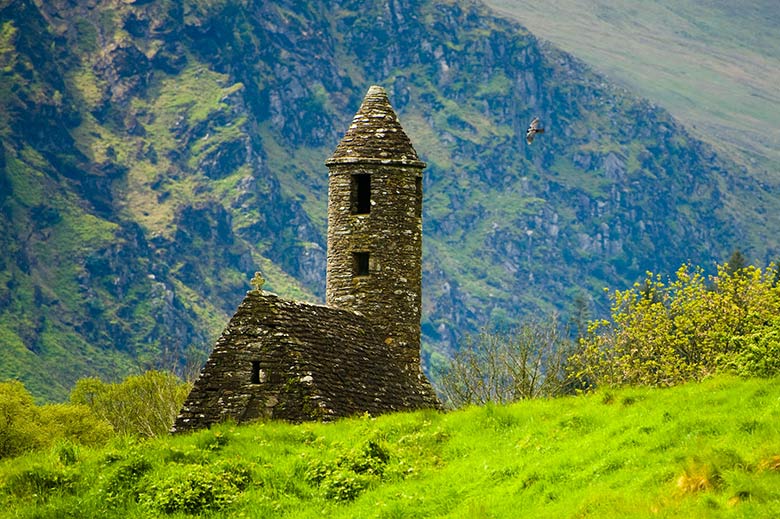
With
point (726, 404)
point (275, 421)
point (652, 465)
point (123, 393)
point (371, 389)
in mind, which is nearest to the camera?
point (652, 465)

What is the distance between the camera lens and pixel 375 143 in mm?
47500

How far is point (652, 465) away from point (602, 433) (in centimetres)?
284

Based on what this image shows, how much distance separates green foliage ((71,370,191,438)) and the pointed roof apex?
91.1 feet

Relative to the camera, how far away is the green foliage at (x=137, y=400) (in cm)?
Result: 8088

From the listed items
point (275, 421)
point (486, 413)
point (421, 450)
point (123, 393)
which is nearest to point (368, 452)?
point (421, 450)

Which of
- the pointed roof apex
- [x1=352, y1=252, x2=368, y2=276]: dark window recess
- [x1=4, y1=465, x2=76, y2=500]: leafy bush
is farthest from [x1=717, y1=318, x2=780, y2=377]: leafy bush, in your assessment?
the pointed roof apex

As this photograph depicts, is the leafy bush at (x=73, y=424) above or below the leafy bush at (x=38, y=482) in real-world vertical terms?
below

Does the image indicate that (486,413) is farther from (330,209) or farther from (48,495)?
(330,209)

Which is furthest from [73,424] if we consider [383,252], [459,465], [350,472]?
[459,465]

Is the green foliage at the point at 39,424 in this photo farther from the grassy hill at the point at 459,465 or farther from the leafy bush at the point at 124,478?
the grassy hill at the point at 459,465

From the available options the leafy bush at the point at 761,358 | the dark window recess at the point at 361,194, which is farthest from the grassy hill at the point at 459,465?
the dark window recess at the point at 361,194

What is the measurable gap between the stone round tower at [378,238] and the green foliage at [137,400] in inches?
1099

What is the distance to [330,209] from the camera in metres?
46.7

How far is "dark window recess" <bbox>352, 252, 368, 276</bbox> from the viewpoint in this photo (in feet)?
153
